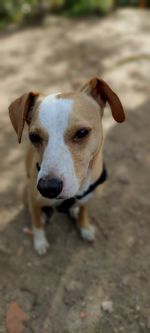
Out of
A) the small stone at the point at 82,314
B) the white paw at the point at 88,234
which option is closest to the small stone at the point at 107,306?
the small stone at the point at 82,314

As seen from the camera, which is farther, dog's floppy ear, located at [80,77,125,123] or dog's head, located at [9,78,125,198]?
dog's floppy ear, located at [80,77,125,123]

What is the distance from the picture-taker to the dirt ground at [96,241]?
10.5 feet

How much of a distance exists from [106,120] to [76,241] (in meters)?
1.70

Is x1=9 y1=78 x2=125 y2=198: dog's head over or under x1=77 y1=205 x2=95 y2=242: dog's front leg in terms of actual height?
over

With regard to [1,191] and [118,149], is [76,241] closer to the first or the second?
[1,191]

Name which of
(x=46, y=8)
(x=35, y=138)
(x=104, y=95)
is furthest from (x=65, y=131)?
(x=46, y=8)

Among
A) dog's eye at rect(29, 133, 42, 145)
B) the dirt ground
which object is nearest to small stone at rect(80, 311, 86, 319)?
the dirt ground

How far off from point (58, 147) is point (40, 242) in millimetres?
1185

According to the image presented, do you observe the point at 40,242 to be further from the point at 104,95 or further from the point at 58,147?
the point at 104,95

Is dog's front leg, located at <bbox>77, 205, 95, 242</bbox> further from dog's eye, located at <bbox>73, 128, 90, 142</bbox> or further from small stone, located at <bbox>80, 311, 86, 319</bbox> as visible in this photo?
dog's eye, located at <bbox>73, 128, 90, 142</bbox>

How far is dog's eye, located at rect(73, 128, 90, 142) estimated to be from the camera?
9.00ft

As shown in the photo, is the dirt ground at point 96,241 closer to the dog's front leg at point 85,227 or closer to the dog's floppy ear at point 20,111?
the dog's front leg at point 85,227

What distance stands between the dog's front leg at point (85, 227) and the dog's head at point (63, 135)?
82cm

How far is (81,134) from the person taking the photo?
2.77 m
